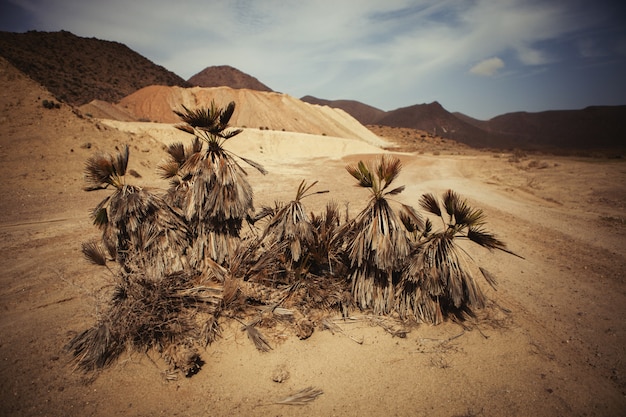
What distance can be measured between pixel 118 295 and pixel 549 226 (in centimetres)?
1192

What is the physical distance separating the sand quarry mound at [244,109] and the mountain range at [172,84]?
28.7 ft

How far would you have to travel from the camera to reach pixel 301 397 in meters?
3.38

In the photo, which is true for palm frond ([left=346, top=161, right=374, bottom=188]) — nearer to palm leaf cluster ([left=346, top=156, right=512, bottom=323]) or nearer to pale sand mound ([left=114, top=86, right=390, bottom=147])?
palm leaf cluster ([left=346, top=156, right=512, bottom=323])

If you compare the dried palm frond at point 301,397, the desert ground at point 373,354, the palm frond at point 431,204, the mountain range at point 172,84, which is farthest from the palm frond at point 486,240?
the mountain range at point 172,84

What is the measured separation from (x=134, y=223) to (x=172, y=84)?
81.2 meters

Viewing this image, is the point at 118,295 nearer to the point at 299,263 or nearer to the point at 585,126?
the point at 299,263

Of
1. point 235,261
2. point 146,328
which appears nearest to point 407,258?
point 235,261

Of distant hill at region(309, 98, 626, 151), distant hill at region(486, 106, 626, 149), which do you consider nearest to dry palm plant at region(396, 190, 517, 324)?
distant hill at region(486, 106, 626, 149)

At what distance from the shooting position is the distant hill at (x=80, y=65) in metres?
48.9

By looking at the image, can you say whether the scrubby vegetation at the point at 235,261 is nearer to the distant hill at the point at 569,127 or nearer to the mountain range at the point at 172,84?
the mountain range at the point at 172,84

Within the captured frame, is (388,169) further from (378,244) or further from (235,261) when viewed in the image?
(235,261)

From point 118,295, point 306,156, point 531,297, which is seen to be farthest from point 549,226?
point 306,156

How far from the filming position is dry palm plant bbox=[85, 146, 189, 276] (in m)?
4.22

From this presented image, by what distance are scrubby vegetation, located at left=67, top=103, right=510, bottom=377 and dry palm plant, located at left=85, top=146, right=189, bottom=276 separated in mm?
16
